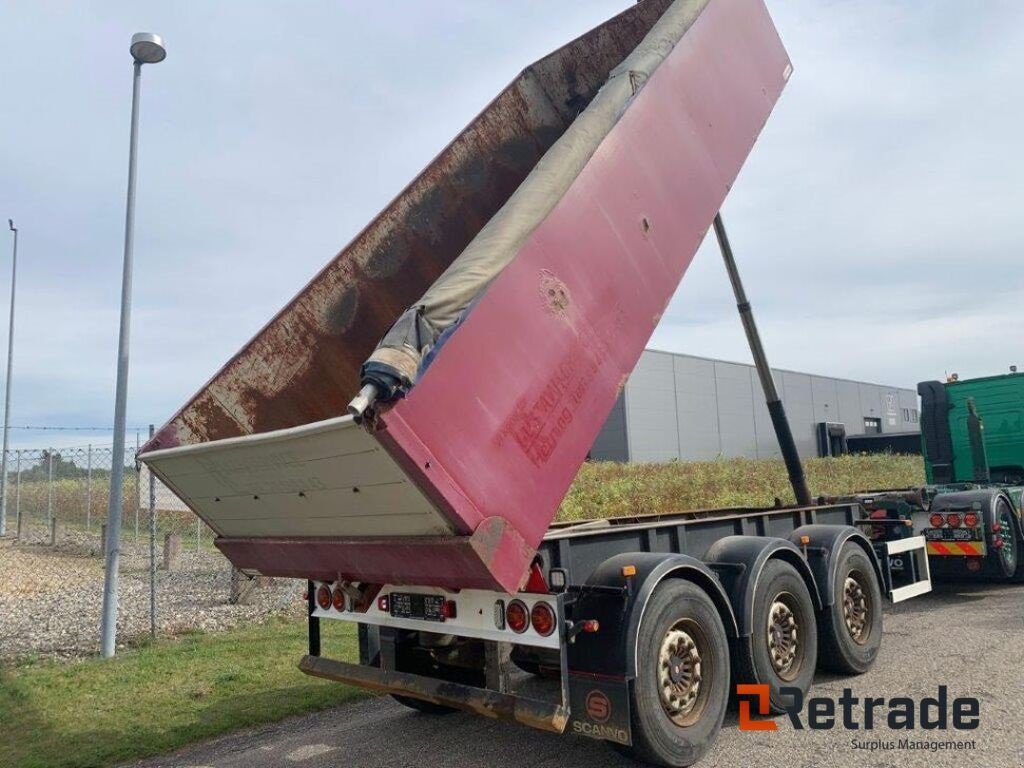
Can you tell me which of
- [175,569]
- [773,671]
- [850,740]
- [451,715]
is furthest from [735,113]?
[175,569]

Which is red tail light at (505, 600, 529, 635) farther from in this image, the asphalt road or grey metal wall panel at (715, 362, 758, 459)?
grey metal wall panel at (715, 362, 758, 459)

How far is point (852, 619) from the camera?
6.45 metres

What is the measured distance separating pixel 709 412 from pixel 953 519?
104 ft

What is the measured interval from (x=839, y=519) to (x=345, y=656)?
4.75 meters

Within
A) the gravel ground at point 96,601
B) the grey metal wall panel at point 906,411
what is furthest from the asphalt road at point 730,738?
the grey metal wall panel at point 906,411

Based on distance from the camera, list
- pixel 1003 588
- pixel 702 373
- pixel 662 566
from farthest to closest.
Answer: pixel 702 373
pixel 1003 588
pixel 662 566

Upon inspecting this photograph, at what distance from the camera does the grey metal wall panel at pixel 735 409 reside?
134 ft

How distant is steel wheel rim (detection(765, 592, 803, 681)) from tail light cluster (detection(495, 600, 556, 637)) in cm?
194

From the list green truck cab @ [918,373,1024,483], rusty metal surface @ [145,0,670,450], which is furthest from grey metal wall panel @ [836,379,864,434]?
rusty metal surface @ [145,0,670,450]

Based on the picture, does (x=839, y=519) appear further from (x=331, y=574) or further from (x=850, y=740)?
(x=331, y=574)

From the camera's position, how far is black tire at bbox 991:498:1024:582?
8.64m

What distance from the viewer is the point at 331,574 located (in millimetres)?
4750

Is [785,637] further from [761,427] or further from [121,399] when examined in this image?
[761,427]

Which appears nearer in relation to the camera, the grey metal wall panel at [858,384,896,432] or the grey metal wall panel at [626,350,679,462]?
the grey metal wall panel at [626,350,679,462]
